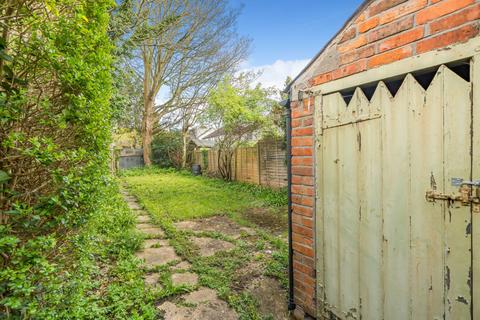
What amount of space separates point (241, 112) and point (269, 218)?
176 inches

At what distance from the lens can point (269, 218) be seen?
528 cm

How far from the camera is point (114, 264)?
3020 millimetres

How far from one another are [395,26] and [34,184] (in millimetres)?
2298

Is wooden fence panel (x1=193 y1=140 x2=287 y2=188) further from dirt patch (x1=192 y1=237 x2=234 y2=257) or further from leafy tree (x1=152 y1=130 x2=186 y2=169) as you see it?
leafy tree (x1=152 y1=130 x2=186 y2=169)

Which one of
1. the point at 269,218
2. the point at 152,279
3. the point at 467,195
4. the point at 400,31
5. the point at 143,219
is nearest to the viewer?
the point at 467,195

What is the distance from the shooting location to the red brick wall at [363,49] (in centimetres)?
125

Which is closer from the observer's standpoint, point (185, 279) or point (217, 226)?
point (185, 279)

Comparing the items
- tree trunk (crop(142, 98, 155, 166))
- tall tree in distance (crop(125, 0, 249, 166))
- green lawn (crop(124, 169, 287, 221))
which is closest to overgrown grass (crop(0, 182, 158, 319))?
green lawn (crop(124, 169, 287, 221))

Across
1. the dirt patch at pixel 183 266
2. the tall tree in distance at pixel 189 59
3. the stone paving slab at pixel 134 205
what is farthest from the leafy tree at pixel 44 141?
the tall tree in distance at pixel 189 59

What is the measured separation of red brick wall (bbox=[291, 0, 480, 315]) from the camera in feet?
4.11

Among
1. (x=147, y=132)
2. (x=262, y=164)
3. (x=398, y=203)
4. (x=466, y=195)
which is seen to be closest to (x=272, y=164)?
(x=262, y=164)

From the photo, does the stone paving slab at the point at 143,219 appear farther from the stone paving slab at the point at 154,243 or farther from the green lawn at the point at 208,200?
the stone paving slab at the point at 154,243

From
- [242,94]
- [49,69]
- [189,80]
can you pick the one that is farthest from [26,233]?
[189,80]

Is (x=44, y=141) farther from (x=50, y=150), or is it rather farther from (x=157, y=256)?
Result: (x=157, y=256)
